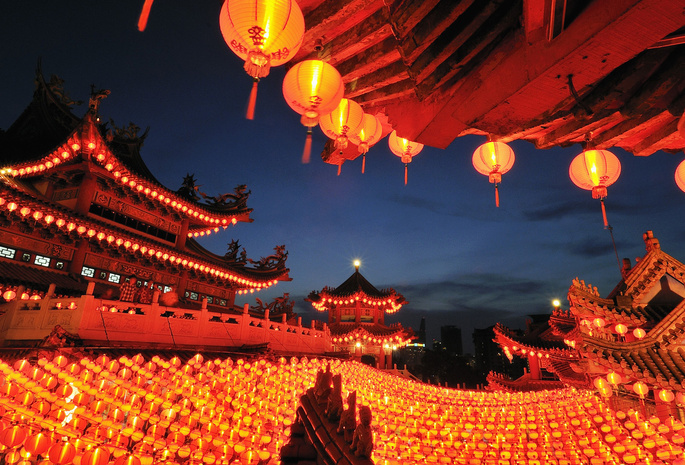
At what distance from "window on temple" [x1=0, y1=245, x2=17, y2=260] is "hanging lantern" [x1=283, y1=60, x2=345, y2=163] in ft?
32.7

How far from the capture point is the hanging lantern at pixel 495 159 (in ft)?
14.5

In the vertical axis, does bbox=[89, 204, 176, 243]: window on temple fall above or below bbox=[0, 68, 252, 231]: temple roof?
below

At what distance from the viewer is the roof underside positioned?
2109mm

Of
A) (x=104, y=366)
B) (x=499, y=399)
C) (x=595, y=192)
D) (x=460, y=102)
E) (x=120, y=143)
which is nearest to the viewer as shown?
(x=460, y=102)

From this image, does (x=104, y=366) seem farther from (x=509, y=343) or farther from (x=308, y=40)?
(x=509, y=343)

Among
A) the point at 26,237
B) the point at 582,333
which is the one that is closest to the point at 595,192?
the point at 582,333

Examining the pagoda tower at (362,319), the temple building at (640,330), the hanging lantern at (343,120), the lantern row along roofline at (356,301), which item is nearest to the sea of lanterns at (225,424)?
the temple building at (640,330)

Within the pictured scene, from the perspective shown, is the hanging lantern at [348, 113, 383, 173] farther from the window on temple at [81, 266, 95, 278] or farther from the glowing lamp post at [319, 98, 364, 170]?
the window on temple at [81, 266, 95, 278]

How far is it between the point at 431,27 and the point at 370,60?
3.09ft

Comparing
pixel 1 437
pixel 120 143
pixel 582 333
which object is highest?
pixel 120 143

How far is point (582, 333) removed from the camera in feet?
18.9

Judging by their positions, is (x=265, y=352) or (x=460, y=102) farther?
(x=265, y=352)

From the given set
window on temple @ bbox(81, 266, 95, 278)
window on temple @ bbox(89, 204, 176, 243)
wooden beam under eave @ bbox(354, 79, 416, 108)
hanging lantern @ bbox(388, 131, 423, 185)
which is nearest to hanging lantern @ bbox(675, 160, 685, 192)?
hanging lantern @ bbox(388, 131, 423, 185)

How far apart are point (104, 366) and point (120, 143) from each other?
33.4ft
